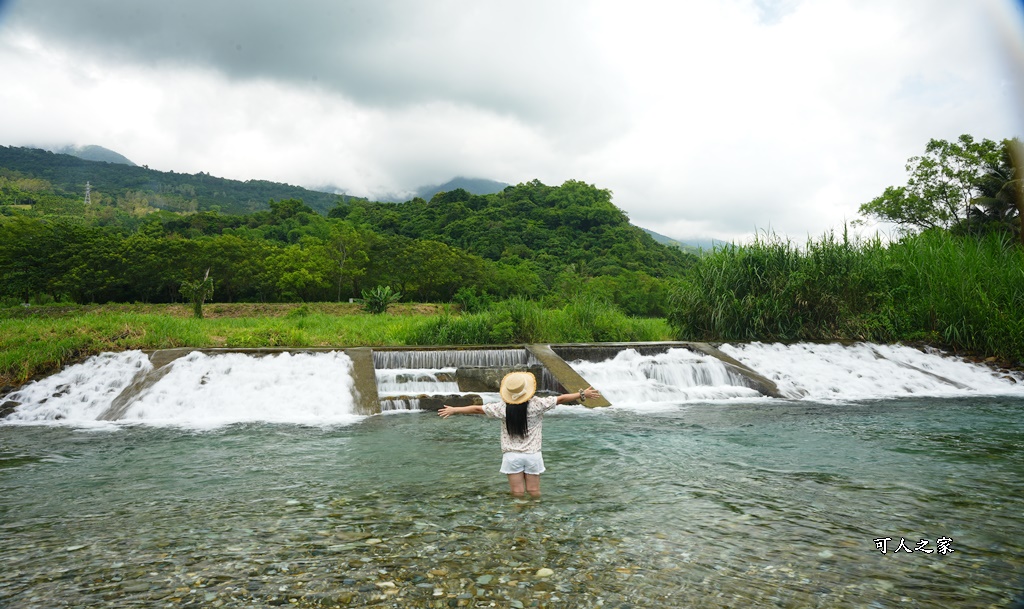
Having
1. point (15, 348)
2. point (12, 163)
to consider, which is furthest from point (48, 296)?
point (12, 163)

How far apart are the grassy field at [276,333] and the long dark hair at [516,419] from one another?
937cm

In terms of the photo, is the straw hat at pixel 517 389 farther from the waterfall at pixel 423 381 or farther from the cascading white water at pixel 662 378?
the cascading white water at pixel 662 378

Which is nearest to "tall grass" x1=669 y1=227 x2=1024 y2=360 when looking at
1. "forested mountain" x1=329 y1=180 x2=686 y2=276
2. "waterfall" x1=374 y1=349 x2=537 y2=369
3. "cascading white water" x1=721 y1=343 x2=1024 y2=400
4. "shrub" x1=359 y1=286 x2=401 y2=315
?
"cascading white water" x1=721 y1=343 x2=1024 y2=400

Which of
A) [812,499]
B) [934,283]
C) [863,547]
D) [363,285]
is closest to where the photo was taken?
[863,547]

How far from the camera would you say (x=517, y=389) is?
4043 mm

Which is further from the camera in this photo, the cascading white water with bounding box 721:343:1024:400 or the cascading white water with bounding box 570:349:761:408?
the cascading white water with bounding box 721:343:1024:400

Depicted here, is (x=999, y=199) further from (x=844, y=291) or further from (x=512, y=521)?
(x=512, y=521)

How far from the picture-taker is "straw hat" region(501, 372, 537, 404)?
402cm

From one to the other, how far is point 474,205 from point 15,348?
49.2 m

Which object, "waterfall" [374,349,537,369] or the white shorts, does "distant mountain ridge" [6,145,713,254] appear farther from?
the white shorts

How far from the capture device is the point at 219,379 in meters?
9.96

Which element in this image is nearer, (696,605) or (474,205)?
(696,605)

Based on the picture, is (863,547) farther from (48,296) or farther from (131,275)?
(48,296)

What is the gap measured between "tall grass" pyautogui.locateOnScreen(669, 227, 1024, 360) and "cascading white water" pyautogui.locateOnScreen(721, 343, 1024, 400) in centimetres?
80
